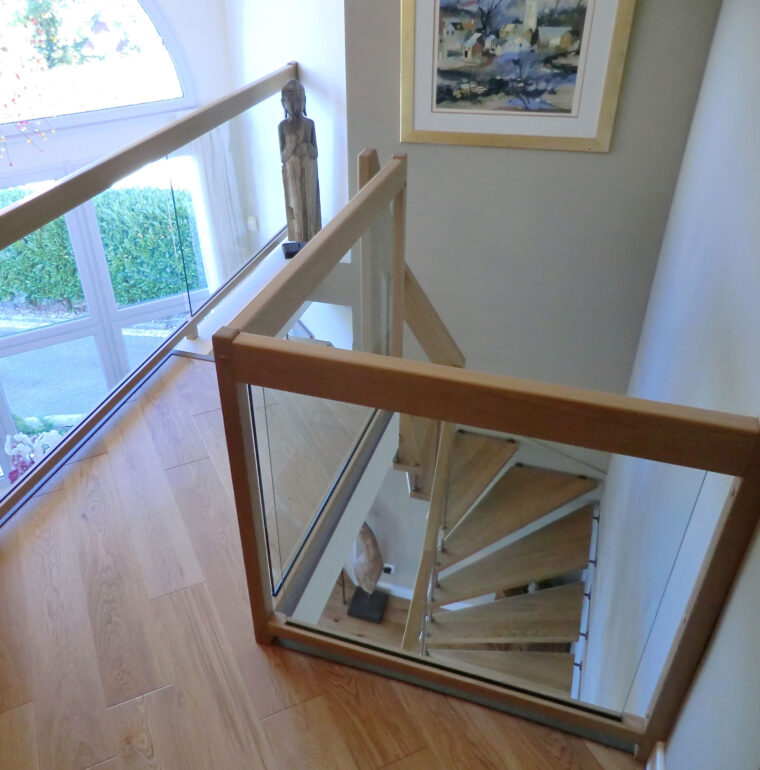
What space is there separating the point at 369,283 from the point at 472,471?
5.26ft

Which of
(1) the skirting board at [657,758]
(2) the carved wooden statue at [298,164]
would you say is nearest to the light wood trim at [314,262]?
(1) the skirting board at [657,758]

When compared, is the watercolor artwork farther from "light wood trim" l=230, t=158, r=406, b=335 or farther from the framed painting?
"light wood trim" l=230, t=158, r=406, b=335

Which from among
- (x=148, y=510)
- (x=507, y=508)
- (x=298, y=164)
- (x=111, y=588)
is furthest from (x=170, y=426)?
(x=507, y=508)

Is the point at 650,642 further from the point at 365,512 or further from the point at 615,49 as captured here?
the point at 615,49

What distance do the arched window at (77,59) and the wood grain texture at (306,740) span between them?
4837 millimetres

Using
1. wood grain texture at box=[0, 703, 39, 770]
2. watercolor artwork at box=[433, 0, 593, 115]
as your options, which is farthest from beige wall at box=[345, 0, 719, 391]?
wood grain texture at box=[0, 703, 39, 770]

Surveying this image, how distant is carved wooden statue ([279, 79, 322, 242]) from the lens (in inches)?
141

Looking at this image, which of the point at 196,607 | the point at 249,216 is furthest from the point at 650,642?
the point at 249,216

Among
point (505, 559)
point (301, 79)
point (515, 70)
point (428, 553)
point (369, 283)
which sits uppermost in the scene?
point (515, 70)

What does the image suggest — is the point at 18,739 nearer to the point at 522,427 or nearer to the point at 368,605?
the point at 522,427

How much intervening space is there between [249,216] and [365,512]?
193 cm

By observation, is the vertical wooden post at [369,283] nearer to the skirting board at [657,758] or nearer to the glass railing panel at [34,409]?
the glass railing panel at [34,409]

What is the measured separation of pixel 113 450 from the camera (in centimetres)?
238

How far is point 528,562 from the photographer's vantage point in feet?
12.8
